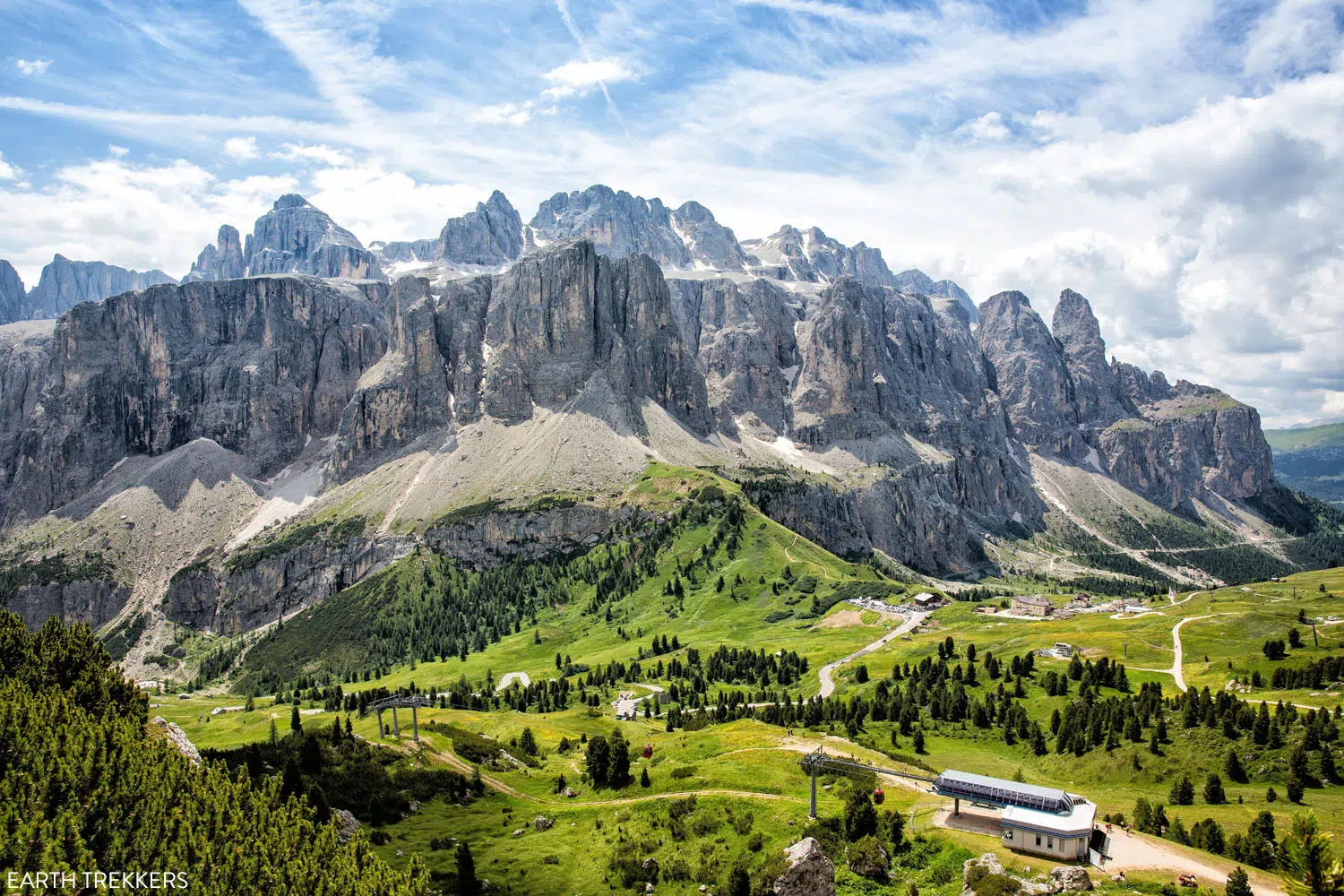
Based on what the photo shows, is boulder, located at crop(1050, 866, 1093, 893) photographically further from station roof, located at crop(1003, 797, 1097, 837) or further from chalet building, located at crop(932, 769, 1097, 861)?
station roof, located at crop(1003, 797, 1097, 837)

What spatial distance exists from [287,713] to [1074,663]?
143 metres

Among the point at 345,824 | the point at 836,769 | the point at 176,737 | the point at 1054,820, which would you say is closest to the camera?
the point at 1054,820

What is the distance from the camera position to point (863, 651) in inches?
6639

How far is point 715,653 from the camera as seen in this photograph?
17725 cm

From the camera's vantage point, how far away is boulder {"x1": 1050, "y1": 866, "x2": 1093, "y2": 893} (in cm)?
5194

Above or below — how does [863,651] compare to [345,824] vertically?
below

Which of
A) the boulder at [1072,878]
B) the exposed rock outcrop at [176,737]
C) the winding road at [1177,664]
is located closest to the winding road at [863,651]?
the winding road at [1177,664]

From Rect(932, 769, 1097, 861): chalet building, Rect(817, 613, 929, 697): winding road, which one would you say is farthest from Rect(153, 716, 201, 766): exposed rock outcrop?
Rect(817, 613, 929, 697): winding road

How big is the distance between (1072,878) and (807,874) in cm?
1707

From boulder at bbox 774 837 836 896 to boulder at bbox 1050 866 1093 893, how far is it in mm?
14543

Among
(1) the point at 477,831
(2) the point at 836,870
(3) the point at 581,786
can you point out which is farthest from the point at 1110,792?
(1) the point at 477,831

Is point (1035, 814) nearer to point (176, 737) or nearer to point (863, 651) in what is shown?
point (176, 737)

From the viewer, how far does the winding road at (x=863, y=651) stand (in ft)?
477

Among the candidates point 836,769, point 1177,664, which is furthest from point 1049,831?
point 1177,664
